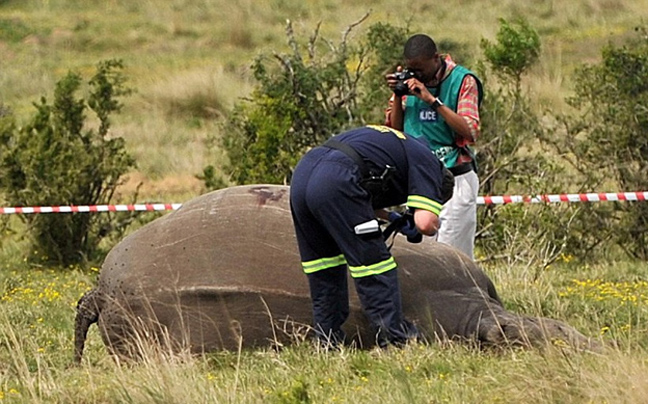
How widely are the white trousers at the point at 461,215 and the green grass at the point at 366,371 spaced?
517 millimetres

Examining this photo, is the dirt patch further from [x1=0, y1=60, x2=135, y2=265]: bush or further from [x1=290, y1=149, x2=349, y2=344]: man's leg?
[x1=290, y1=149, x2=349, y2=344]: man's leg

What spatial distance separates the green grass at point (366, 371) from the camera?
206 inches

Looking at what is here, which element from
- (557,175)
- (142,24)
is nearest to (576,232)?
(557,175)

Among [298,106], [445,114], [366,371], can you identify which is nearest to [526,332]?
[366,371]

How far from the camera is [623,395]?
16.2ft

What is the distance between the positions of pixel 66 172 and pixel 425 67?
518 cm

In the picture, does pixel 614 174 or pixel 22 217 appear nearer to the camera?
pixel 614 174

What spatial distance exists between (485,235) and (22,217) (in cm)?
440

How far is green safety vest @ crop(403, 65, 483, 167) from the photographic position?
8.17 metres

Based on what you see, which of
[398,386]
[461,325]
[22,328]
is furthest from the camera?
[22,328]

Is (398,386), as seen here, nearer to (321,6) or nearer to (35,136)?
(35,136)

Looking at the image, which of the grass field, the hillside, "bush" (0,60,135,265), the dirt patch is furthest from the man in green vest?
the hillside

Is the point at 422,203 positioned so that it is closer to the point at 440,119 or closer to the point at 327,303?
the point at 327,303

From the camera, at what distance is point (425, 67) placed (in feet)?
26.5
